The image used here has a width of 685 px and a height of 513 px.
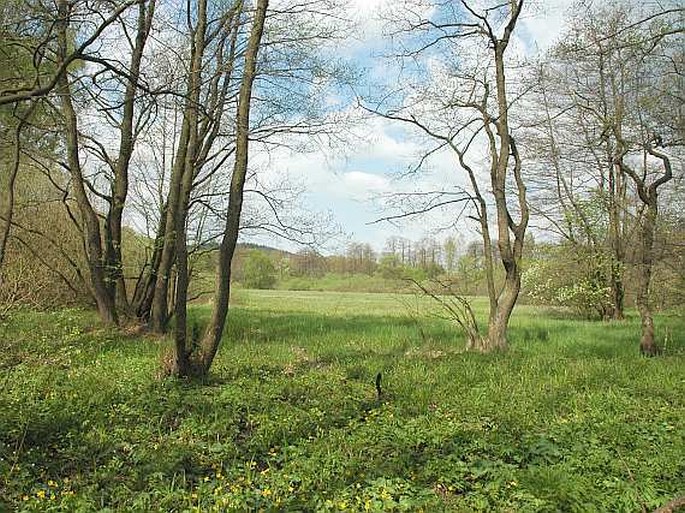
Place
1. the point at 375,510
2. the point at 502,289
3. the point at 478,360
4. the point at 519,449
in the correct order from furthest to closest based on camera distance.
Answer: the point at 502,289 < the point at 478,360 < the point at 519,449 < the point at 375,510

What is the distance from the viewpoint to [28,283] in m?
10.5

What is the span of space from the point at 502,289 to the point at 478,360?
7.90ft

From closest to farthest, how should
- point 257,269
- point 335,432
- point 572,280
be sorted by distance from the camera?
point 335,432 → point 572,280 → point 257,269

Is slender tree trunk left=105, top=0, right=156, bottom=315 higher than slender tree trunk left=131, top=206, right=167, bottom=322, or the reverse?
slender tree trunk left=105, top=0, right=156, bottom=315

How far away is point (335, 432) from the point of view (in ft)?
17.8

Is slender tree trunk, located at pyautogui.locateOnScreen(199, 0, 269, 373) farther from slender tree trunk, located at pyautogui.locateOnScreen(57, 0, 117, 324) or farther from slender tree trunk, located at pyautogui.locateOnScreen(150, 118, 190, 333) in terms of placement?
slender tree trunk, located at pyautogui.locateOnScreen(57, 0, 117, 324)

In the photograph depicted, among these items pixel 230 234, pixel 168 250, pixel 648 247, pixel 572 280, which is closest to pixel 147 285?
pixel 168 250

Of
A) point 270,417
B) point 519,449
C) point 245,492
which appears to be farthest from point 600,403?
point 245,492

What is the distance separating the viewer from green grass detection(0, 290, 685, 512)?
4.01 m

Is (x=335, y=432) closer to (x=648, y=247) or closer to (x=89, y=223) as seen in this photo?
(x=648, y=247)

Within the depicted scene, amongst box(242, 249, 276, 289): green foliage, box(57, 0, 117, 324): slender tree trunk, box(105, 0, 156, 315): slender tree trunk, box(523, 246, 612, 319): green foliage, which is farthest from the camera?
box(242, 249, 276, 289): green foliage

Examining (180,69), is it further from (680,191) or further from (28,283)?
(680,191)

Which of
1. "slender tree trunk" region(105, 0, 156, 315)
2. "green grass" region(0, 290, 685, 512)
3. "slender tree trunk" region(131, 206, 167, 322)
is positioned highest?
"slender tree trunk" region(105, 0, 156, 315)

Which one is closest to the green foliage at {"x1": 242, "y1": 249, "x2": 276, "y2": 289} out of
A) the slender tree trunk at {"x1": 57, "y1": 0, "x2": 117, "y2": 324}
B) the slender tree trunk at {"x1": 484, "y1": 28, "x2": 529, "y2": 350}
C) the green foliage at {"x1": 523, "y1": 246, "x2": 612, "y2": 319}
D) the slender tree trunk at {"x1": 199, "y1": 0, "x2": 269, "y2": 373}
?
the slender tree trunk at {"x1": 57, "y1": 0, "x2": 117, "y2": 324}
